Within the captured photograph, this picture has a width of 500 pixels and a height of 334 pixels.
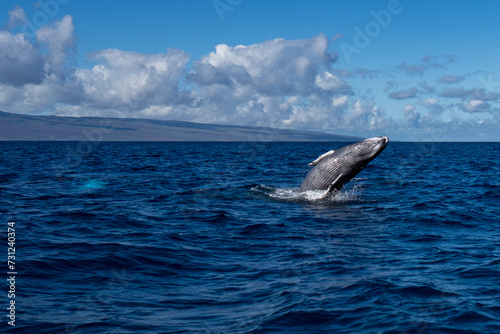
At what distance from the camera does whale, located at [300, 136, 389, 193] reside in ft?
62.8

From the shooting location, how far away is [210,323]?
7797 mm

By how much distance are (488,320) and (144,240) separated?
8728 millimetres

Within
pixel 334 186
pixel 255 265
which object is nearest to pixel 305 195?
pixel 334 186

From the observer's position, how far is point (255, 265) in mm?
10961

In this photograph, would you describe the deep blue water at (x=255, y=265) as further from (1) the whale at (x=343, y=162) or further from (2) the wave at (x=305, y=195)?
(1) the whale at (x=343, y=162)

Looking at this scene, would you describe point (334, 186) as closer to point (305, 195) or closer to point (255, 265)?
point (305, 195)

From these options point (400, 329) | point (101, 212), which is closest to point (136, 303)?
point (400, 329)

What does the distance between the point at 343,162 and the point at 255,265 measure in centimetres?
969

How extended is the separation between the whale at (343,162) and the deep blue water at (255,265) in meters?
0.79

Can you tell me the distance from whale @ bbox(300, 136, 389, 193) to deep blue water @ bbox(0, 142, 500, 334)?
0.79 m

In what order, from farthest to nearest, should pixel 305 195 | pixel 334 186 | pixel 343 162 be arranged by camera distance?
1. pixel 305 195
2. pixel 334 186
3. pixel 343 162

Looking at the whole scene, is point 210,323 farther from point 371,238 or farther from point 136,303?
point 371,238

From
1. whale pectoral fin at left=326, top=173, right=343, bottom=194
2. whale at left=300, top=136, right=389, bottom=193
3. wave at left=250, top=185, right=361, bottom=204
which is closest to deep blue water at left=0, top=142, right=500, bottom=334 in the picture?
wave at left=250, top=185, right=361, bottom=204

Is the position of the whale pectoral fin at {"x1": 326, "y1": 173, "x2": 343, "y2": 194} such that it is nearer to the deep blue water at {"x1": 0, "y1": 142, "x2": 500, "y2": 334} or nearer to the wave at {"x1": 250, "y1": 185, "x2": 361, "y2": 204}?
the wave at {"x1": 250, "y1": 185, "x2": 361, "y2": 204}
